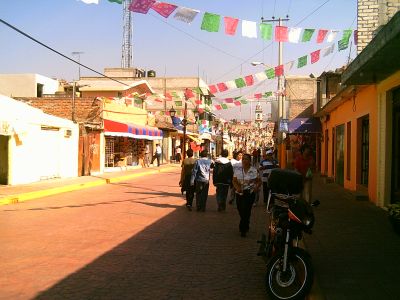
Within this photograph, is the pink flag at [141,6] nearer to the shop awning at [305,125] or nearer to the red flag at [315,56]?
the red flag at [315,56]

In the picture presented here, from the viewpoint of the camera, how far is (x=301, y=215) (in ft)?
18.0

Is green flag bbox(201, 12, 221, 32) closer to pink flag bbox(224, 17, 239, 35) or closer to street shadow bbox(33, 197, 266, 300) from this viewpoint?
pink flag bbox(224, 17, 239, 35)

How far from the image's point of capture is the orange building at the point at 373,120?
360 inches

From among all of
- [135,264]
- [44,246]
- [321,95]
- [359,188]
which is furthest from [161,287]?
[321,95]

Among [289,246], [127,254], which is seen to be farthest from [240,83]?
[289,246]

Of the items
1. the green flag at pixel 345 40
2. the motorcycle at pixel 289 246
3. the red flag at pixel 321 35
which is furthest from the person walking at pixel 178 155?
the motorcycle at pixel 289 246

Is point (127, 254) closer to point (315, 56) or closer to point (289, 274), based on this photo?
point (289, 274)

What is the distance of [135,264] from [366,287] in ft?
10.1

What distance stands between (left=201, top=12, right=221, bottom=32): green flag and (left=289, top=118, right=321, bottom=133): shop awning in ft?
52.2

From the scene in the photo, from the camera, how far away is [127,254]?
7.46 m

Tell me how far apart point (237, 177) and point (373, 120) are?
19.5 ft

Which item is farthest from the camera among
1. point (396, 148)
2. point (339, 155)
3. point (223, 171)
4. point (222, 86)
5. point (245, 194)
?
point (222, 86)

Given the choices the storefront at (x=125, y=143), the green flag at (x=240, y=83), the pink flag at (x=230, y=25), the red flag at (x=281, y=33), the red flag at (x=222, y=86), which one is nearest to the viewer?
the pink flag at (x=230, y=25)

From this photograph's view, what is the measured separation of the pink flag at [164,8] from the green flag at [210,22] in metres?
1.11
